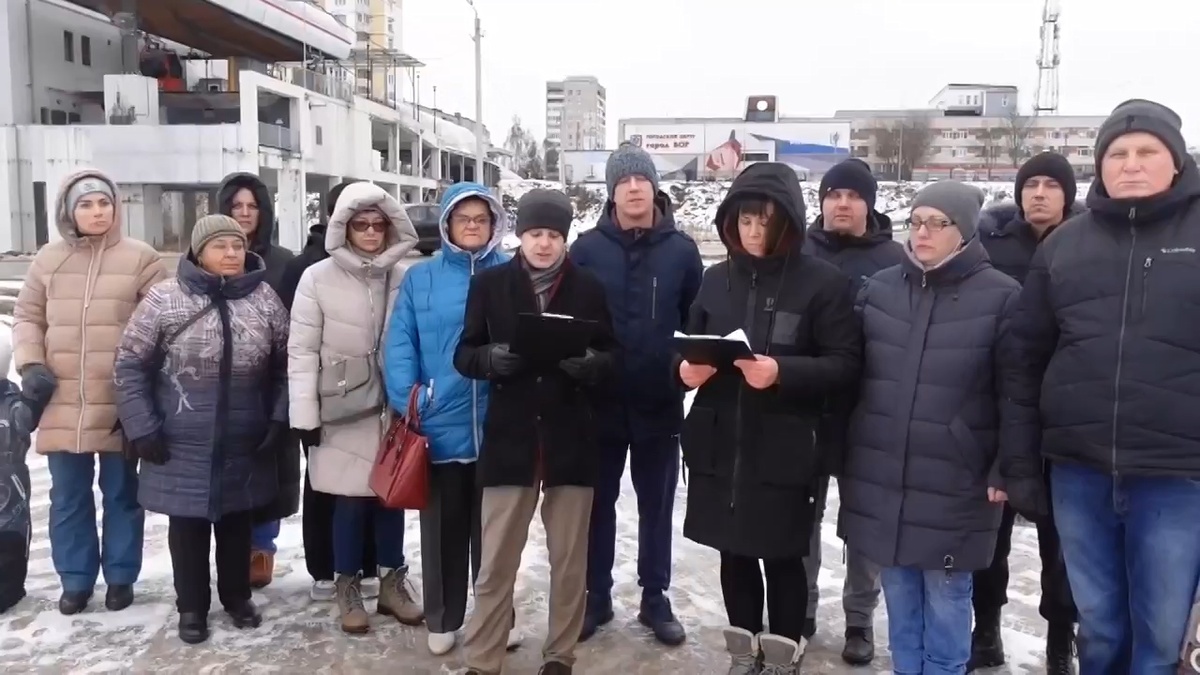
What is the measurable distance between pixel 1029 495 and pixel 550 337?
167 centimetres

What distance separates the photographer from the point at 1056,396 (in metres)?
2.76

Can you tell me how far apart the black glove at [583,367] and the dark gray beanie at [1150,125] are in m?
1.80

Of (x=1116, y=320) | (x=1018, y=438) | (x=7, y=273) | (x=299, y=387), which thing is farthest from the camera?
(x=7, y=273)

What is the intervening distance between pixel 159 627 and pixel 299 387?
129 cm

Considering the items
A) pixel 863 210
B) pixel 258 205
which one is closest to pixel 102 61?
pixel 258 205

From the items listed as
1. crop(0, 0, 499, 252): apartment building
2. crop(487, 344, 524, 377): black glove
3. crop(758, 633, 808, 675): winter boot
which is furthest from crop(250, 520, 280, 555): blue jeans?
crop(0, 0, 499, 252): apartment building

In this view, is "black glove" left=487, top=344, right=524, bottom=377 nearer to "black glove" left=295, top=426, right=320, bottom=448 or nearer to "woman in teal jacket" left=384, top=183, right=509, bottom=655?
"woman in teal jacket" left=384, top=183, right=509, bottom=655

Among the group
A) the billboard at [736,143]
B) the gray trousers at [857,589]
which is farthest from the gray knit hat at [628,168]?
the billboard at [736,143]

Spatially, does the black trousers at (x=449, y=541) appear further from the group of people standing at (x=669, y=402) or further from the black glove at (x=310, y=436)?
the black glove at (x=310, y=436)

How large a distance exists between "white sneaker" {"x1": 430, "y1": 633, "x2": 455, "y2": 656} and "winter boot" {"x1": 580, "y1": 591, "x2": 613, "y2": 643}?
0.61 m

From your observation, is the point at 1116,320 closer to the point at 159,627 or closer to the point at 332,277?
the point at 332,277

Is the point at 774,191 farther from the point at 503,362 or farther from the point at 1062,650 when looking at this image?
the point at 1062,650

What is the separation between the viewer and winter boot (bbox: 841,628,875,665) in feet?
12.4

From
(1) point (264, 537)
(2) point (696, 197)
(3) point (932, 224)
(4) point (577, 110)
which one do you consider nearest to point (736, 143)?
(2) point (696, 197)
